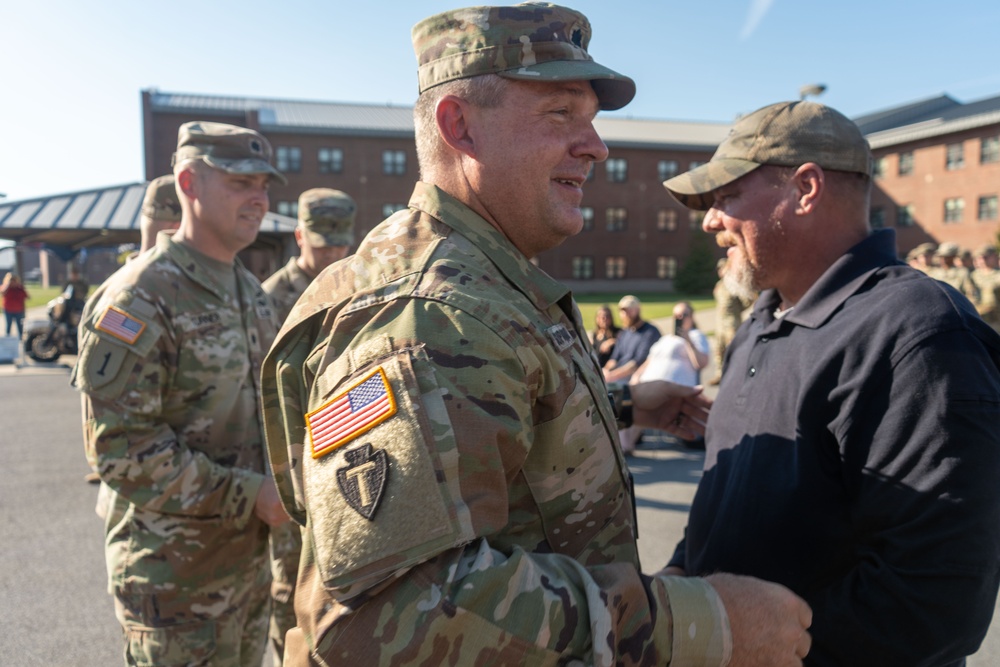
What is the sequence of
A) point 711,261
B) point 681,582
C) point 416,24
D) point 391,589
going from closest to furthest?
point 391,589 → point 681,582 → point 416,24 → point 711,261

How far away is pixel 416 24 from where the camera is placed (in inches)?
63.7

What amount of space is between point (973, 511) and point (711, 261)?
3890 cm

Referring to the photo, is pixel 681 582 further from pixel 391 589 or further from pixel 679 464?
pixel 679 464

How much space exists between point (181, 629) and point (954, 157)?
41.5m

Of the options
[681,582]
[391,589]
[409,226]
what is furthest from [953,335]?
[391,589]

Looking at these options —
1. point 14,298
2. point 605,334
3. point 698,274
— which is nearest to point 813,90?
point 605,334

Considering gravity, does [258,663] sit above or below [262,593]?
below

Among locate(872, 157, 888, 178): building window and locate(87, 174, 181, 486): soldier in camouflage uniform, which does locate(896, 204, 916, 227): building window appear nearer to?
locate(872, 157, 888, 178): building window

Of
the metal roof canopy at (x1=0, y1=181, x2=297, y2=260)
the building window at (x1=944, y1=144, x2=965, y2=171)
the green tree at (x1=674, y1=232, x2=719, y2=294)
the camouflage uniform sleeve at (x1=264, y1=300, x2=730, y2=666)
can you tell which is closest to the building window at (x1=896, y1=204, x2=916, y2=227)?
the building window at (x1=944, y1=144, x2=965, y2=171)

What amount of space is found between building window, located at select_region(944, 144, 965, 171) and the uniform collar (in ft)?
135

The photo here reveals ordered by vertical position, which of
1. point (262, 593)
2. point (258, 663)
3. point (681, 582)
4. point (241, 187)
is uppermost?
point (241, 187)

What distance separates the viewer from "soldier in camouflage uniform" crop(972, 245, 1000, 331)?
10.7m

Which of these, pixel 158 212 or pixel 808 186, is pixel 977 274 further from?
pixel 158 212

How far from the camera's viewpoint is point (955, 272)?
11766 millimetres
